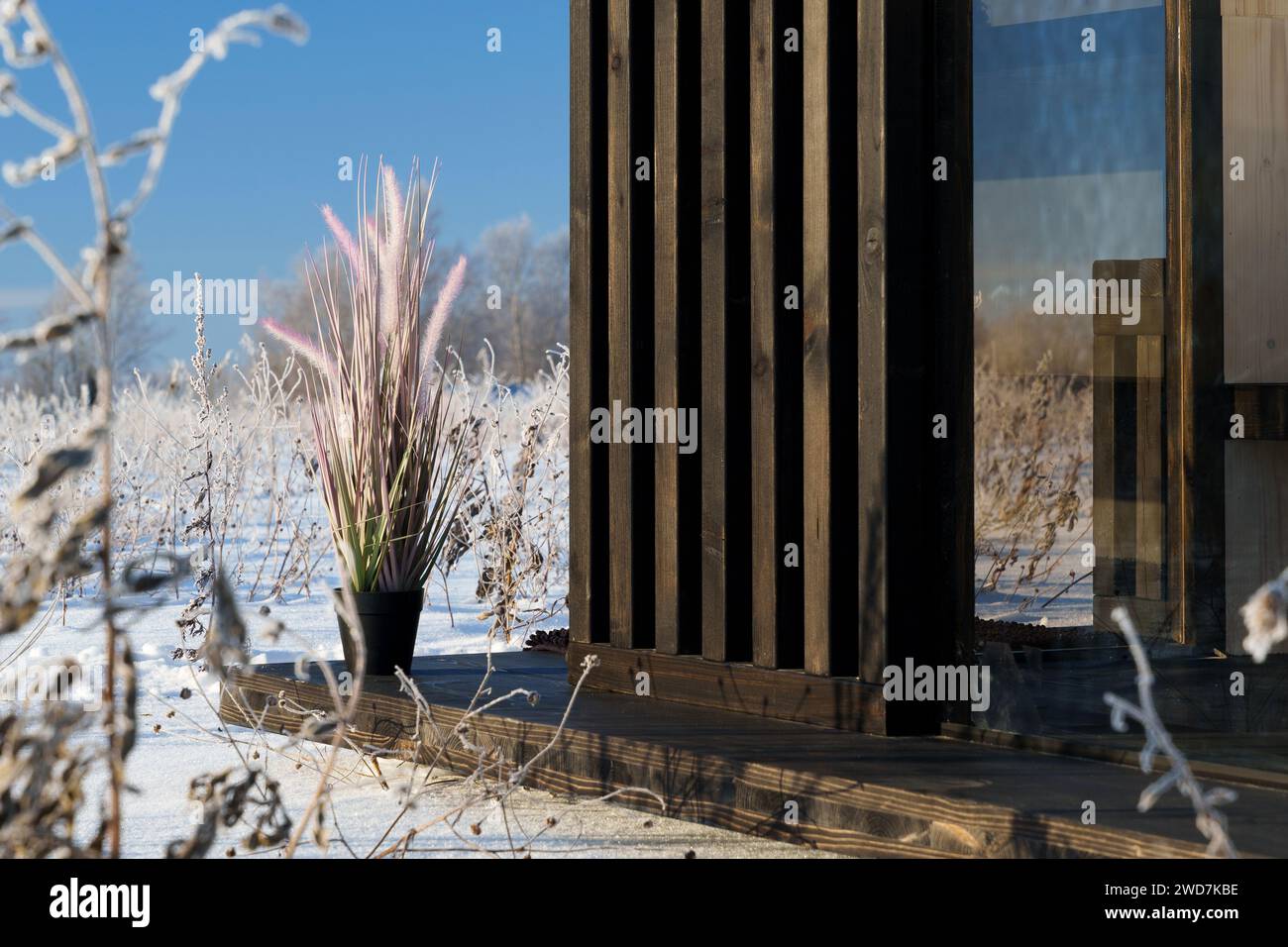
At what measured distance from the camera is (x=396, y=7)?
2275 cm

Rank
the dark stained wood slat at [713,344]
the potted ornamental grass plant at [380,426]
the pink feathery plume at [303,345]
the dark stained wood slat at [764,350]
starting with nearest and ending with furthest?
the dark stained wood slat at [764,350]
the dark stained wood slat at [713,344]
the pink feathery plume at [303,345]
the potted ornamental grass plant at [380,426]

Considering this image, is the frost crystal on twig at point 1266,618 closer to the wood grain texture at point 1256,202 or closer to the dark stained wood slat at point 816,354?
the wood grain texture at point 1256,202

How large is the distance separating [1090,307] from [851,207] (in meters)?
0.53

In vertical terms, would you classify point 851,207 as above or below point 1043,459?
above

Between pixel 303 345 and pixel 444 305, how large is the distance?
1.25ft

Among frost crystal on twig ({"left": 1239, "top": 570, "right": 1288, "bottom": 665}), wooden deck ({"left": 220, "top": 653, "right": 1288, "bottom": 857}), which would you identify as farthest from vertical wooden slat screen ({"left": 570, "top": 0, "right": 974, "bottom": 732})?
frost crystal on twig ({"left": 1239, "top": 570, "right": 1288, "bottom": 665})

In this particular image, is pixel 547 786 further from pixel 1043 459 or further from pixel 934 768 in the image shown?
pixel 1043 459

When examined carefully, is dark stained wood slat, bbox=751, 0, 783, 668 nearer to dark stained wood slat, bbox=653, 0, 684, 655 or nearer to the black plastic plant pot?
dark stained wood slat, bbox=653, 0, 684, 655

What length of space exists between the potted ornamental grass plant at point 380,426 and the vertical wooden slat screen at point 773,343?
39 centimetres

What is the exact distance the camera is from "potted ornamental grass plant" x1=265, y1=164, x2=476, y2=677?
3.46 meters

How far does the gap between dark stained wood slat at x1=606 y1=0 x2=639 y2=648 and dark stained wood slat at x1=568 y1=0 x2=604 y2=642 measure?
0.08 m

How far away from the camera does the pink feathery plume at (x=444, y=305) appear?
3.14 meters

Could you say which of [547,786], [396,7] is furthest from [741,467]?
[396,7]

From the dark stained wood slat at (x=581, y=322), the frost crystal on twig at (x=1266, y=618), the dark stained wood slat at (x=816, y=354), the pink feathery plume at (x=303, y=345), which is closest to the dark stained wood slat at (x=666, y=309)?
the dark stained wood slat at (x=581, y=322)
